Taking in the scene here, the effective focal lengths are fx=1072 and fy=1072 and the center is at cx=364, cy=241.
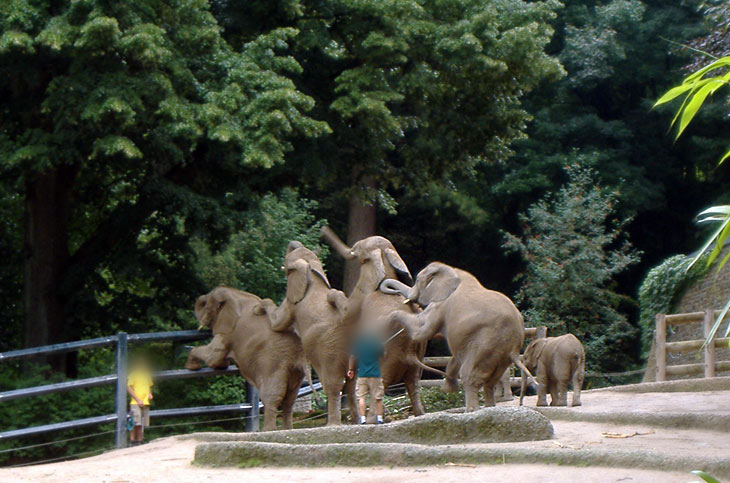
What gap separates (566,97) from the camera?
34.8 meters

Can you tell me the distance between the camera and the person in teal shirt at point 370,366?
1032 cm

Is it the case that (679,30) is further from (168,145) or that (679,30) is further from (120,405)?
(120,405)

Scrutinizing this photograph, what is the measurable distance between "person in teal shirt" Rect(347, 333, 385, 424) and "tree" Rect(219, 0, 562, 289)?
5.28 metres

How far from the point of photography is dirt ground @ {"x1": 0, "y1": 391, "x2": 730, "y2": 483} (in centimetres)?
645

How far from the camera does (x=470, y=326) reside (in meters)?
9.88

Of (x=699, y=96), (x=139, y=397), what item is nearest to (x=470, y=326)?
(x=139, y=397)

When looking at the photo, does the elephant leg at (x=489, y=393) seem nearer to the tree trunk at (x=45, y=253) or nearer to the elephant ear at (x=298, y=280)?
the elephant ear at (x=298, y=280)

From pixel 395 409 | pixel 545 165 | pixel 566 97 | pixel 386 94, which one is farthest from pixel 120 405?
pixel 566 97

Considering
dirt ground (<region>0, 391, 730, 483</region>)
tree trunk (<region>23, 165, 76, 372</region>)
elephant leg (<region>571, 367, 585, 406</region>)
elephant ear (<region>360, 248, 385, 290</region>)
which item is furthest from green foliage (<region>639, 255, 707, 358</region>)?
elephant ear (<region>360, 248, 385, 290</region>)

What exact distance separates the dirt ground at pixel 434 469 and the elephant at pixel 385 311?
157 centimetres

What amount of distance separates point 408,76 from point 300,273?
6.63 metres

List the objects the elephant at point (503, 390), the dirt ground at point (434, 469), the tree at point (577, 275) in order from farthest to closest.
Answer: the tree at point (577, 275)
the elephant at point (503, 390)
the dirt ground at point (434, 469)

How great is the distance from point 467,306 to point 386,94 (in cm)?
662

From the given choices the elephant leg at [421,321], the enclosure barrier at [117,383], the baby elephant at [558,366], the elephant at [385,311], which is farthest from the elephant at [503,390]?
the elephant leg at [421,321]
